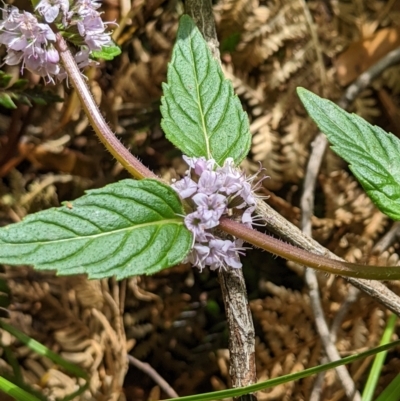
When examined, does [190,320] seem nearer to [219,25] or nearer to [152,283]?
[152,283]

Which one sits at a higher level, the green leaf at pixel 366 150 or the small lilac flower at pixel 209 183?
the green leaf at pixel 366 150

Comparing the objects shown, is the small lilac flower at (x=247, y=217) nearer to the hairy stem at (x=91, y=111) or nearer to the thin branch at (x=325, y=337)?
the hairy stem at (x=91, y=111)

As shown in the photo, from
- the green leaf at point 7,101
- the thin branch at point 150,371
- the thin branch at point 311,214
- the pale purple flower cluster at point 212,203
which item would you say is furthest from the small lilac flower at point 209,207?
the thin branch at point 150,371

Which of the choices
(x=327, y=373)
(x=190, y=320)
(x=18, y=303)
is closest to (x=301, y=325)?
(x=327, y=373)

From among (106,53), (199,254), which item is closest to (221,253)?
(199,254)

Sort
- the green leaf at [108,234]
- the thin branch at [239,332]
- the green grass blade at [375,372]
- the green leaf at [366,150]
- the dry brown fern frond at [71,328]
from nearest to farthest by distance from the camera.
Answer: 1. the green leaf at [108,234]
2. the green leaf at [366,150]
3. the thin branch at [239,332]
4. the green grass blade at [375,372]
5. the dry brown fern frond at [71,328]

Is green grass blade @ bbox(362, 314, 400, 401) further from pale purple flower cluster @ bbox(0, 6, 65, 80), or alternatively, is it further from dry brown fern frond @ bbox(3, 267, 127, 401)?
pale purple flower cluster @ bbox(0, 6, 65, 80)

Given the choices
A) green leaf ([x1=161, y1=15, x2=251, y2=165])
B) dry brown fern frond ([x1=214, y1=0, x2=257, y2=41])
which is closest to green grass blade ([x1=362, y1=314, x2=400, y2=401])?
green leaf ([x1=161, y1=15, x2=251, y2=165])
